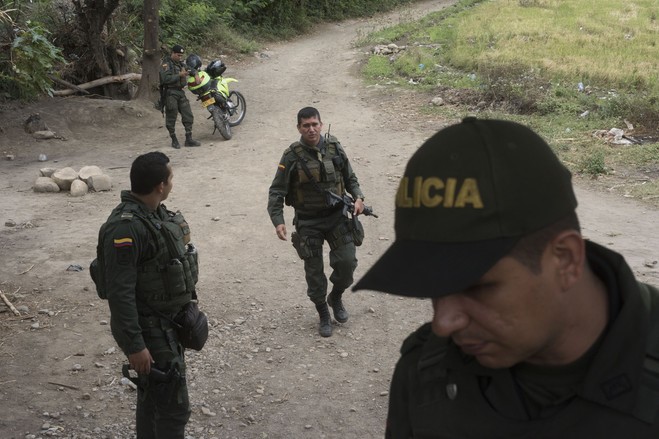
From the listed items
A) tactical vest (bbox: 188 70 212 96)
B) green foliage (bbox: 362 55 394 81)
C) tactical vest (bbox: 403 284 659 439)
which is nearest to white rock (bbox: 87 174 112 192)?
tactical vest (bbox: 188 70 212 96)

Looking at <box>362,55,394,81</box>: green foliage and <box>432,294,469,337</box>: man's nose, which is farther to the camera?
<box>362,55,394,81</box>: green foliage

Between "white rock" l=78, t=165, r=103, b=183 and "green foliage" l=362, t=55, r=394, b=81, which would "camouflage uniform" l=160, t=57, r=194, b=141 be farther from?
"green foliage" l=362, t=55, r=394, b=81

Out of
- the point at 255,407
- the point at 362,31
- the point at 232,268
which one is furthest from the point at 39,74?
the point at 362,31

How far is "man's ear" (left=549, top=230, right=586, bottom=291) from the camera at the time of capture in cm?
117

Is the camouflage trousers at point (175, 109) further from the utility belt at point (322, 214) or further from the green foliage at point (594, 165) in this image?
the utility belt at point (322, 214)

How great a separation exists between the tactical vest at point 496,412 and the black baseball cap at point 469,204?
0.90ft

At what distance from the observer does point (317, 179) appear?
5750mm

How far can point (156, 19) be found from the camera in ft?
46.8

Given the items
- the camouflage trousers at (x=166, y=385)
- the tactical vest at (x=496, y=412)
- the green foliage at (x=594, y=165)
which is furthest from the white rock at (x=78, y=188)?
the tactical vest at (x=496, y=412)

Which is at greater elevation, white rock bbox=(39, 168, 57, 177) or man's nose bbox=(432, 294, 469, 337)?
man's nose bbox=(432, 294, 469, 337)

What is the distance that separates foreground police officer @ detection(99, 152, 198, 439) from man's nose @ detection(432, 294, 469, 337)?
2788mm

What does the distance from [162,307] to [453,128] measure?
9.98 feet

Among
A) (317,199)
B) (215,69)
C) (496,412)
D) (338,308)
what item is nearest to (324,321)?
(338,308)

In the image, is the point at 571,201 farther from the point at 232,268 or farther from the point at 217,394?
the point at 232,268
